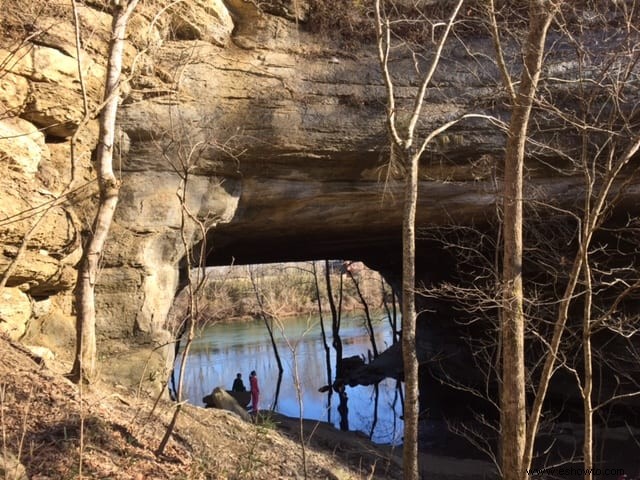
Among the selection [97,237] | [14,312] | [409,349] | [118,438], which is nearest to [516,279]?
[409,349]

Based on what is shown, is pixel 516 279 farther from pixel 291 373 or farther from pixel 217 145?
pixel 291 373

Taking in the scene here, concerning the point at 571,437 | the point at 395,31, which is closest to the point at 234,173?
the point at 395,31

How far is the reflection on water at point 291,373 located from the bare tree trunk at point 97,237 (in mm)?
5015

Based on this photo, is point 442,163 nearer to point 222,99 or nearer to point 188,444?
point 222,99

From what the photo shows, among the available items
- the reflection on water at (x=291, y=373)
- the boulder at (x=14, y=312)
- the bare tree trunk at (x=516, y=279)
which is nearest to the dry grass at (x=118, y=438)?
the boulder at (x=14, y=312)

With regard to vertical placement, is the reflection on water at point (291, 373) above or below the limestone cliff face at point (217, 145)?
below

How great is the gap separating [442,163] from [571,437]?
6882 millimetres

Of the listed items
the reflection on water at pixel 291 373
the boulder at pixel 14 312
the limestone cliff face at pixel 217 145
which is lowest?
the reflection on water at pixel 291 373

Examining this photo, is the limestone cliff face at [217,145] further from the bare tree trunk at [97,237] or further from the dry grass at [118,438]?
the dry grass at [118,438]

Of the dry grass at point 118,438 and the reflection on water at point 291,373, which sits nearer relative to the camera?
the dry grass at point 118,438

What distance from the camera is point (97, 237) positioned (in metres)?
6.11

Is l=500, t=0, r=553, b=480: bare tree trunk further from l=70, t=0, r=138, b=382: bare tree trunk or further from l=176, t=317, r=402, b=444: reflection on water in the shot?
l=70, t=0, r=138, b=382: bare tree trunk

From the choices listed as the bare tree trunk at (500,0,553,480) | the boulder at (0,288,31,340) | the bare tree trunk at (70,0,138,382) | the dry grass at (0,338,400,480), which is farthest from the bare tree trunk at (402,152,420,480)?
the boulder at (0,288,31,340)

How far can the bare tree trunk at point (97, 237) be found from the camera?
6.07 metres
